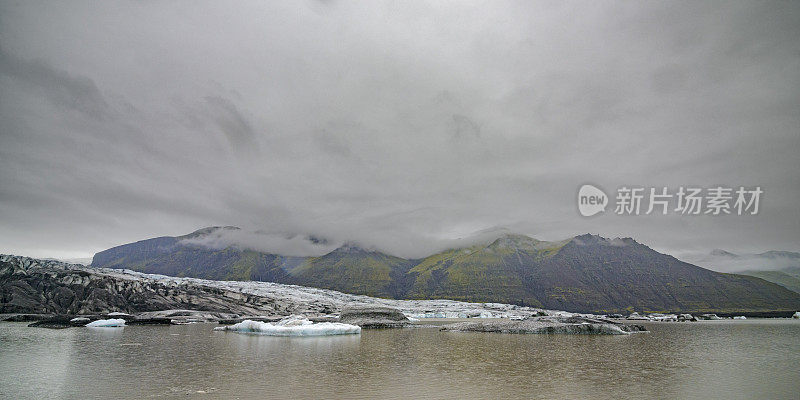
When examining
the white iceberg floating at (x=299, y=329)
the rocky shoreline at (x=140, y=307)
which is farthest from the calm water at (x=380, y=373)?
the rocky shoreline at (x=140, y=307)

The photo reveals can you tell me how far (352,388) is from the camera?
1299 centimetres

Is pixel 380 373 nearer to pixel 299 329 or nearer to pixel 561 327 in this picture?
pixel 299 329

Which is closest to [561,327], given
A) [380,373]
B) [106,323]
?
[380,373]

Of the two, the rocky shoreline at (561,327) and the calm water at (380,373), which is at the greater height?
the calm water at (380,373)

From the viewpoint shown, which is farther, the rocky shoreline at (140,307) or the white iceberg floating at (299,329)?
the rocky shoreline at (140,307)

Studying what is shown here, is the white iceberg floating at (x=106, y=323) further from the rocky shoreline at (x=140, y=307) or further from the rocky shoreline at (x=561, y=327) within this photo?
the rocky shoreline at (x=561, y=327)

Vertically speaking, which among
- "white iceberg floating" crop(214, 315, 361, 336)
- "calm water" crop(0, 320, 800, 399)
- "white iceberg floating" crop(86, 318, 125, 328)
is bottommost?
"white iceberg floating" crop(86, 318, 125, 328)

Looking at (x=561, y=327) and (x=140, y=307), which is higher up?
(x=561, y=327)

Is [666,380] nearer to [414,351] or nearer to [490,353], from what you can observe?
[490,353]

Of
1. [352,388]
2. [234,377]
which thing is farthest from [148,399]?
[352,388]

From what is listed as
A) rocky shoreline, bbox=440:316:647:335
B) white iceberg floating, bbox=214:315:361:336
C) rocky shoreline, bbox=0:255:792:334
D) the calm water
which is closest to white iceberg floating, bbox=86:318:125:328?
rocky shoreline, bbox=0:255:792:334

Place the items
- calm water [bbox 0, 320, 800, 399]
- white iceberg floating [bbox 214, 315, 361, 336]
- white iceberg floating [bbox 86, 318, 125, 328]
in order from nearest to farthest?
calm water [bbox 0, 320, 800, 399]
white iceberg floating [bbox 214, 315, 361, 336]
white iceberg floating [bbox 86, 318, 125, 328]

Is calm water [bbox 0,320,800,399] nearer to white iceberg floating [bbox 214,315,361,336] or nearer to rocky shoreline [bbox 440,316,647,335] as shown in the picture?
white iceberg floating [bbox 214,315,361,336]

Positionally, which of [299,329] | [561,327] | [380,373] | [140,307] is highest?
[380,373]
